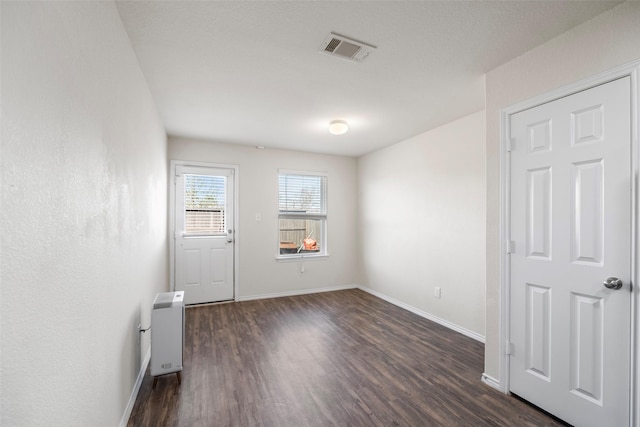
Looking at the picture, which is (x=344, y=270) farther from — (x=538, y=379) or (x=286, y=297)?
(x=538, y=379)

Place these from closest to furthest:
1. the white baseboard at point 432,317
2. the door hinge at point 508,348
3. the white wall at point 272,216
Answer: the door hinge at point 508,348, the white baseboard at point 432,317, the white wall at point 272,216

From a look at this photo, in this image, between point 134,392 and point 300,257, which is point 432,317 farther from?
point 134,392

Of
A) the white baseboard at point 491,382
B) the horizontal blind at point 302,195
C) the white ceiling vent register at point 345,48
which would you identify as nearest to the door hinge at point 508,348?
the white baseboard at point 491,382

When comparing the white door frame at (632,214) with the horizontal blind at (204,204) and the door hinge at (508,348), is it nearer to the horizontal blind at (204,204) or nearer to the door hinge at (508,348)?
the door hinge at (508,348)

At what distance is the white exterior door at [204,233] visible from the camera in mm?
4230

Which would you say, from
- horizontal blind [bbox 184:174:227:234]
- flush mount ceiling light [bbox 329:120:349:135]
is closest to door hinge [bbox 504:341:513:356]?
flush mount ceiling light [bbox 329:120:349:135]

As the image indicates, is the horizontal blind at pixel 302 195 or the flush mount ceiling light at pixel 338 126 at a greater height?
the flush mount ceiling light at pixel 338 126

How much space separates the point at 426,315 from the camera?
150 inches

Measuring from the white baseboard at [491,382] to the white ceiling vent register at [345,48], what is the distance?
261 cm

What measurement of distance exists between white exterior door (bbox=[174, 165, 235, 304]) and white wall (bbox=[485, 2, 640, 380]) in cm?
351

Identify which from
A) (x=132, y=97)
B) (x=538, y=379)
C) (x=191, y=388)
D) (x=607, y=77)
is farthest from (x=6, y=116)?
(x=538, y=379)

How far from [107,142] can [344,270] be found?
4.35 meters

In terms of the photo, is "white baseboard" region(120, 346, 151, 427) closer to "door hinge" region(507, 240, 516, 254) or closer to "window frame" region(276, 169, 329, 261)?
"window frame" region(276, 169, 329, 261)

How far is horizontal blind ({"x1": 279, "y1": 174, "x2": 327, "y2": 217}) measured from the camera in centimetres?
495
